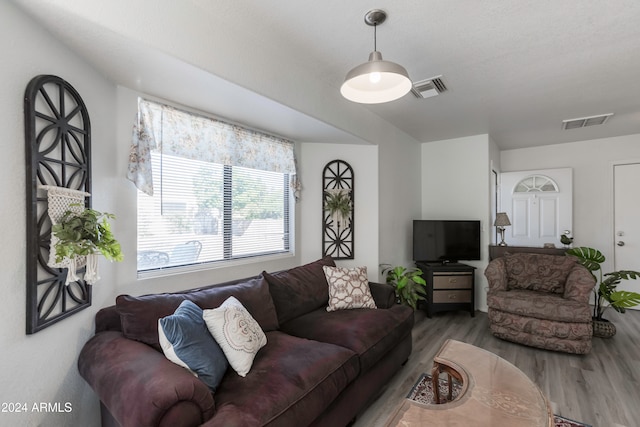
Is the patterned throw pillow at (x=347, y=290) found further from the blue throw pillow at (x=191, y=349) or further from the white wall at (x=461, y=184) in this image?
the white wall at (x=461, y=184)

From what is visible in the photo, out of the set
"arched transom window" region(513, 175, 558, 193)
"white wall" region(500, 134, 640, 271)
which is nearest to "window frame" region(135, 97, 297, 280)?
"arched transom window" region(513, 175, 558, 193)

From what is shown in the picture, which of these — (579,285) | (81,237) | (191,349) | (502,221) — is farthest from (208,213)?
(502,221)

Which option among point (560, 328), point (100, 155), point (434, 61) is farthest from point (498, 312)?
point (100, 155)

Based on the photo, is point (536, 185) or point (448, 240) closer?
point (448, 240)

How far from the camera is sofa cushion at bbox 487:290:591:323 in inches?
111

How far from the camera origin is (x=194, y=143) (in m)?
2.40

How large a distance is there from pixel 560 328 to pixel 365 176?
253cm

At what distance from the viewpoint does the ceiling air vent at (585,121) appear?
3.50m

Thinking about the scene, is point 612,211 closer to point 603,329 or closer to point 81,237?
point 603,329

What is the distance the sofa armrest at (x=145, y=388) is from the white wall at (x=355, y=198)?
2252 millimetres

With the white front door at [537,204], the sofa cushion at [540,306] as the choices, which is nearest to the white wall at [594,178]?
the white front door at [537,204]

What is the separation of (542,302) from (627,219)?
2.77 m

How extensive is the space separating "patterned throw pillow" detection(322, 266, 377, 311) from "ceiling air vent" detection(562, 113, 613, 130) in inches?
132

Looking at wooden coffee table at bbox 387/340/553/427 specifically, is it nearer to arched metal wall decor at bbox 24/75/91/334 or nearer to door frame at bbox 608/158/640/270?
arched metal wall decor at bbox 24/75/91/334
